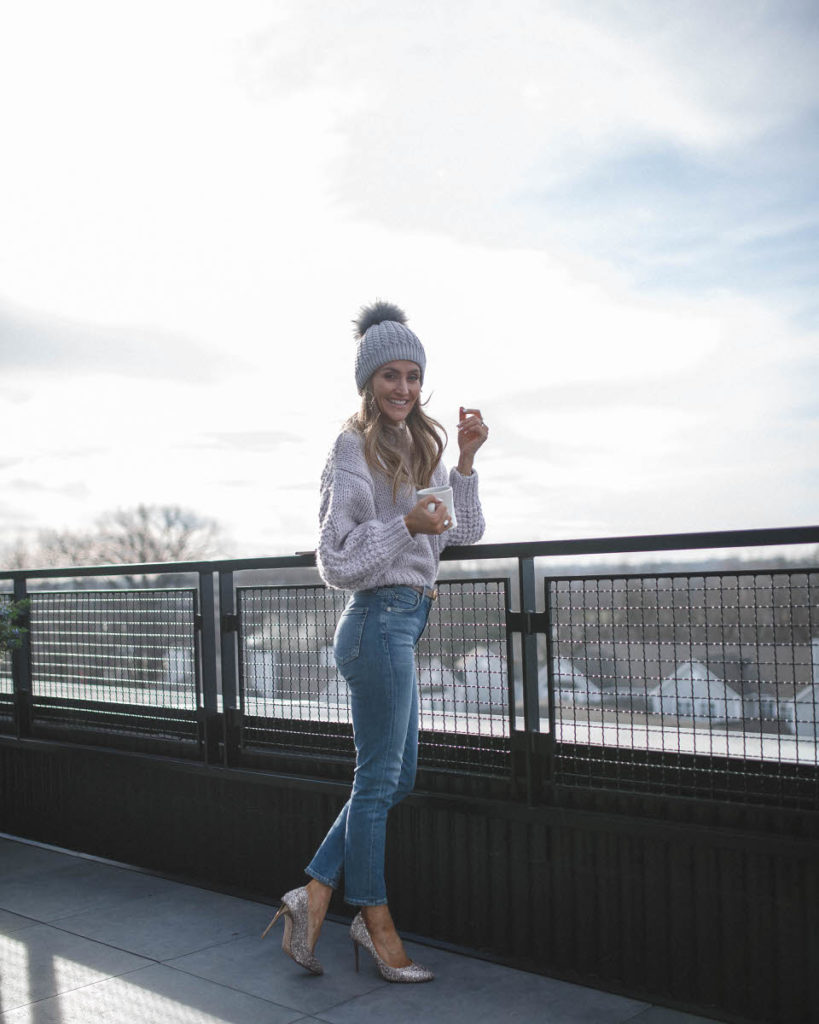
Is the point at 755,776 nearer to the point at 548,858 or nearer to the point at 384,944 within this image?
the point at 548,858

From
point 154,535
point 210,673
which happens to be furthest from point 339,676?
point 154,535

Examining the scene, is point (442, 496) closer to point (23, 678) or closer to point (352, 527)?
point (352, 527)

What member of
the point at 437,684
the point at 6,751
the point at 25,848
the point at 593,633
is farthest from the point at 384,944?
the point at 6,751

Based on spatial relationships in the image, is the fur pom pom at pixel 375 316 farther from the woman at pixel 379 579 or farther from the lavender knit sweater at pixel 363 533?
the lavender knit sweater at pixel 363 533

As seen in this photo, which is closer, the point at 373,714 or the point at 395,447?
the point at 373,714

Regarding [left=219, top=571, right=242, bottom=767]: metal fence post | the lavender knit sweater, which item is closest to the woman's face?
the lavender knit sweater

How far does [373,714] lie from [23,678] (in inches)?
121

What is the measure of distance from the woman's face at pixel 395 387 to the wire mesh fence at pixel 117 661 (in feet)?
5.39

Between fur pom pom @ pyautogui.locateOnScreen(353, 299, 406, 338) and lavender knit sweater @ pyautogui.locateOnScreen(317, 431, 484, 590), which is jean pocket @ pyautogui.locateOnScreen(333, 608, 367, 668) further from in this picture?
fur pom pom @ pyautogui.locateOnScreen(353, 299, 406, 338)

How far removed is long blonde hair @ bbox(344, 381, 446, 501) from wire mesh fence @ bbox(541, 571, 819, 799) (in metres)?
0.54

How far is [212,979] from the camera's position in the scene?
316 centimetres

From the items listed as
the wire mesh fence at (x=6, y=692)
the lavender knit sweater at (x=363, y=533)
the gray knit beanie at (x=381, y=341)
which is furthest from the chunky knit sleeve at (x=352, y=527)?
the wire mesh fence at (x=6, y=692)

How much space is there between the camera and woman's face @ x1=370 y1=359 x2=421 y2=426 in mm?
3119

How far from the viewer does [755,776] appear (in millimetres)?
2801
